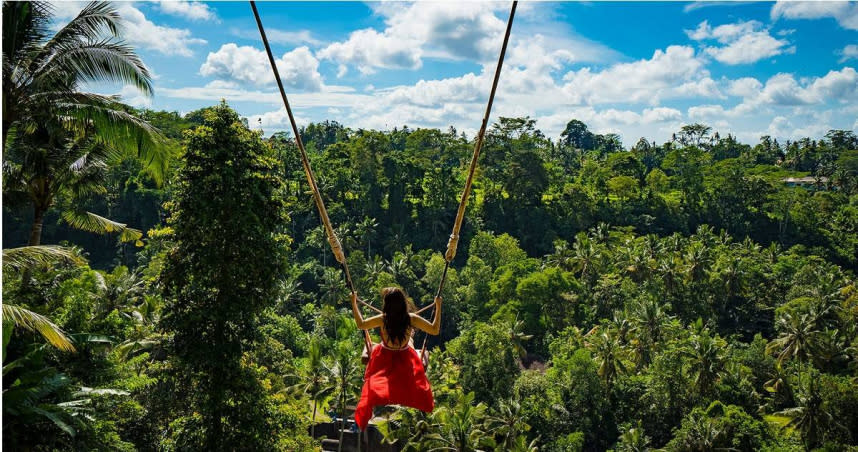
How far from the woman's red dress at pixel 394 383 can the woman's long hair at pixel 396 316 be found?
0.18m

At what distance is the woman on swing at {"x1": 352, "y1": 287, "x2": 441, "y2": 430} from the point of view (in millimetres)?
4422

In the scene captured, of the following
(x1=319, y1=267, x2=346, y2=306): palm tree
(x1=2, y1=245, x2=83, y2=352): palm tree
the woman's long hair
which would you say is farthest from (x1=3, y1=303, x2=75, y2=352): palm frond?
(x1=319, y1=267, x2=346, y2=306): palm tree

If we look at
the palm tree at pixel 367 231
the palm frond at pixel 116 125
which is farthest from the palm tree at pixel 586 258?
Answer: the palm frond at pixel 116 125

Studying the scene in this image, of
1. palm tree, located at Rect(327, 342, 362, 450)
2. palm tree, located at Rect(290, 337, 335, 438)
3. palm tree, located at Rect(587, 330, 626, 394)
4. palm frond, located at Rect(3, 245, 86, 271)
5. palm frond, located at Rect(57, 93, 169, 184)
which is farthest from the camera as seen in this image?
palm tree, located at Rect(587, 330, 626, 394)

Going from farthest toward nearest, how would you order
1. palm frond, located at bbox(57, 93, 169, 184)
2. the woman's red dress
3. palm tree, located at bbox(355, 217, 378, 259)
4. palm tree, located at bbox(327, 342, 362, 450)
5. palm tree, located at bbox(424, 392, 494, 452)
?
palm tree, located at bbox(355, 217, 378, 259)
palm tree, located at bbox(327, 342, 362, 450)
palm tree, located at bbox(424, 392, 494, 452)
palm frond, located at bbox(57, 93, 169, 184)
the woman's red dress

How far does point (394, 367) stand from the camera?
459 cm

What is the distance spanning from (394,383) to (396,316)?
52cm

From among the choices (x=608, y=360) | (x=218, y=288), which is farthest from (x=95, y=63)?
(x=608, y=360)

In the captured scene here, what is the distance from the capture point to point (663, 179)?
5534 centimetres

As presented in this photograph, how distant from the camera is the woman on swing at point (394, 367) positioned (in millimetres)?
4422

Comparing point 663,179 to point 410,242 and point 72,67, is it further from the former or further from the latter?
point 72,67

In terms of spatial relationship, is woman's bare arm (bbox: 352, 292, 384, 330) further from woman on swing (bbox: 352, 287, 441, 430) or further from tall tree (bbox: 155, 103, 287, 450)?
tall tree (bbox: 155, 103, 287, 450)

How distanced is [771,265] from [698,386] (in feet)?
66.2

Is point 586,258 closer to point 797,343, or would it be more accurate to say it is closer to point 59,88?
point 797,343
